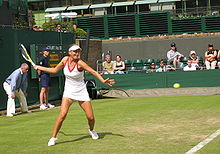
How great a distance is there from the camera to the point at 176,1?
38781 millimetres

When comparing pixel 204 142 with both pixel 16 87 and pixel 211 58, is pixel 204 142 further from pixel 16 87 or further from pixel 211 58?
pixel 211 58

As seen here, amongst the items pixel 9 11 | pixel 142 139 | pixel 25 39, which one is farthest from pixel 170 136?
pixel 9 11

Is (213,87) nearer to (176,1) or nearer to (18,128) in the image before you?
(18,128)

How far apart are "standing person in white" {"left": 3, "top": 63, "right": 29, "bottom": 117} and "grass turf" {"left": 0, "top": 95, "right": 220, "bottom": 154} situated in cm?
55

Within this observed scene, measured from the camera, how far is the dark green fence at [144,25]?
3303cm

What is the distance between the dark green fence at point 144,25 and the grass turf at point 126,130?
16.8 m

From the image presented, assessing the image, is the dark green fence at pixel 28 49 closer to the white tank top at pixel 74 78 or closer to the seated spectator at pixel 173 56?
the seated spectator at pixel 173 56

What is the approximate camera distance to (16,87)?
16125 mm

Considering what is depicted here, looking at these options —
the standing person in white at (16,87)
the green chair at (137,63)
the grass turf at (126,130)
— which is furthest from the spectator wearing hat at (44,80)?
the green chair at (137,63)

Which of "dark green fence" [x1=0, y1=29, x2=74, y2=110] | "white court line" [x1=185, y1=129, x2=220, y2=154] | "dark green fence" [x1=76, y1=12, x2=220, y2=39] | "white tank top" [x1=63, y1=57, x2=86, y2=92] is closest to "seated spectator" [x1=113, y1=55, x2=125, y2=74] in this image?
"dark green fence" [x1=0, y1=29, x2=74, y2=110]

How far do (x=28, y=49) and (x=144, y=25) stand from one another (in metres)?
15.9

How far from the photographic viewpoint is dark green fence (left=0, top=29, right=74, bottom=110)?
17562 millimetres

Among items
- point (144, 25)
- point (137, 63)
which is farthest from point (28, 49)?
point (144, 25)

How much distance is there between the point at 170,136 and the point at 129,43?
21446 mm
